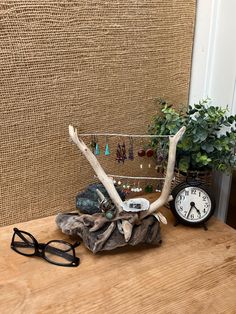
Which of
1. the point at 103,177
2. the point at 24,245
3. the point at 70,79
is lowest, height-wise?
the point at 24,245

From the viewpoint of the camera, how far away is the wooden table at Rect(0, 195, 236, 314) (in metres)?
0.63

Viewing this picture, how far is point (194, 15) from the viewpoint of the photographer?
97 cm

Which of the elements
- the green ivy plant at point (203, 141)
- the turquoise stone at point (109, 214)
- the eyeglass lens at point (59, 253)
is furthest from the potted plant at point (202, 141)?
the eyeglass lens at point (59, 253)

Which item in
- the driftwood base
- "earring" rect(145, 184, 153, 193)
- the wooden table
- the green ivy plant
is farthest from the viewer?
"earring" rect(145, 184, 153, 193)

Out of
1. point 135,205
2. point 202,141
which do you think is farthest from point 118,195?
point 202,141

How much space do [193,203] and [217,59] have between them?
42cm

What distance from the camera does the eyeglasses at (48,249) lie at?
75 centimetres

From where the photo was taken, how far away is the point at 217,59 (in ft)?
3.22

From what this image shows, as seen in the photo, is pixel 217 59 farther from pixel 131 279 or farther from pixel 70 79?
pixel 131 279

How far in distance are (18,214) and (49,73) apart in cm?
36

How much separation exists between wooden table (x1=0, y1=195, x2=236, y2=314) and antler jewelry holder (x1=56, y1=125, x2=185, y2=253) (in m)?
0.04

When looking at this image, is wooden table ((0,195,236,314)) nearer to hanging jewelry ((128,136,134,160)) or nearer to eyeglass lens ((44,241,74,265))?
eyeglass lens ((44,241,74,265))

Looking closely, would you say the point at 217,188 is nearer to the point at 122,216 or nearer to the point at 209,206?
the point at 209,206

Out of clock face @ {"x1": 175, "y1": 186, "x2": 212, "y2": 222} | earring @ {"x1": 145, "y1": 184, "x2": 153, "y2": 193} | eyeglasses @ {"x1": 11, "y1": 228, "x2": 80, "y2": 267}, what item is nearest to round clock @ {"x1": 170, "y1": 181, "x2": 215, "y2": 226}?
clock face @ {"x1": 175, "y1": 186, "x2": 212, "y2": 222}
